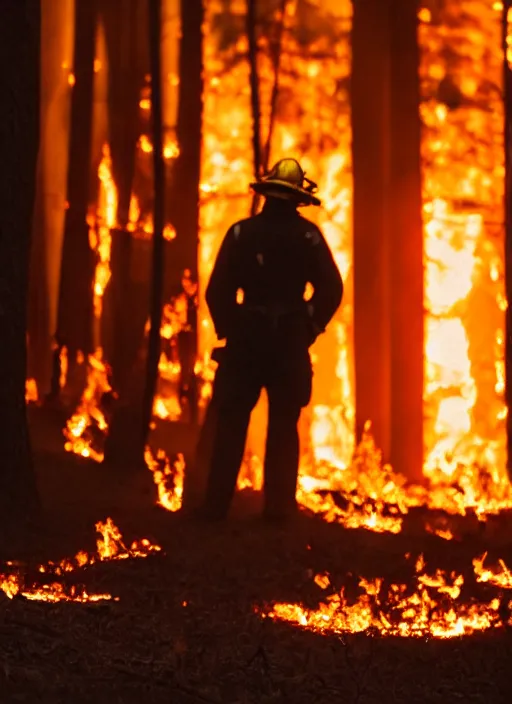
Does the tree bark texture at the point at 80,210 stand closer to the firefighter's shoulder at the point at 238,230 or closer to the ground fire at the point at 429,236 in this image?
the ground fire at the point at 429,236

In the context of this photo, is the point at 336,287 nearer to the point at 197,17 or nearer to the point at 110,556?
the point at 110,556

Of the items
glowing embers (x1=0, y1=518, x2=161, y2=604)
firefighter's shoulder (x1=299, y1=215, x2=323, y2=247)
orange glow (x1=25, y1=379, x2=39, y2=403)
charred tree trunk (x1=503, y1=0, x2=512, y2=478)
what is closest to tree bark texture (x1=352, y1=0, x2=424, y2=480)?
charred tree trunk (x1=503, y1=0, x2=512, y2=478)

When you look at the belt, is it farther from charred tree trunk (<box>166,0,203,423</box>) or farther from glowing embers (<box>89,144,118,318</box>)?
glowing embers (<box>89,144,118,318</box>)

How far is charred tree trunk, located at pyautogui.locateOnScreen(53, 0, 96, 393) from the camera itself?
25.3ft

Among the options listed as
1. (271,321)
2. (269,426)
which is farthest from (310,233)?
(269,426)

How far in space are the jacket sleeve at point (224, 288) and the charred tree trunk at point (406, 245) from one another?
69.6 inches

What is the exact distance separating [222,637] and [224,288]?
2386 millimetres

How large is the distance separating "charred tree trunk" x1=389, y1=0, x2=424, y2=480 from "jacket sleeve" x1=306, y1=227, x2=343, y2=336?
1441 millimetres

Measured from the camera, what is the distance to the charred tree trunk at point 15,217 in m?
5.23

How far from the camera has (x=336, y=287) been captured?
604cm

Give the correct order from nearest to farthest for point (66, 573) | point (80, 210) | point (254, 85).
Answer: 1. point (66, 573)
2. point (254, 85)
3. point (80, 210)

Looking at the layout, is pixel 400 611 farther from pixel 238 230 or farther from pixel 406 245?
pixel 406 245

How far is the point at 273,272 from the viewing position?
19.5 ft

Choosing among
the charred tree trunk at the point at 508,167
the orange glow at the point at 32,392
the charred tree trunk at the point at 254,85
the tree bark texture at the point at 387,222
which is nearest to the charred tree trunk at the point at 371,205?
the tree bark texture at the point at 387,222
